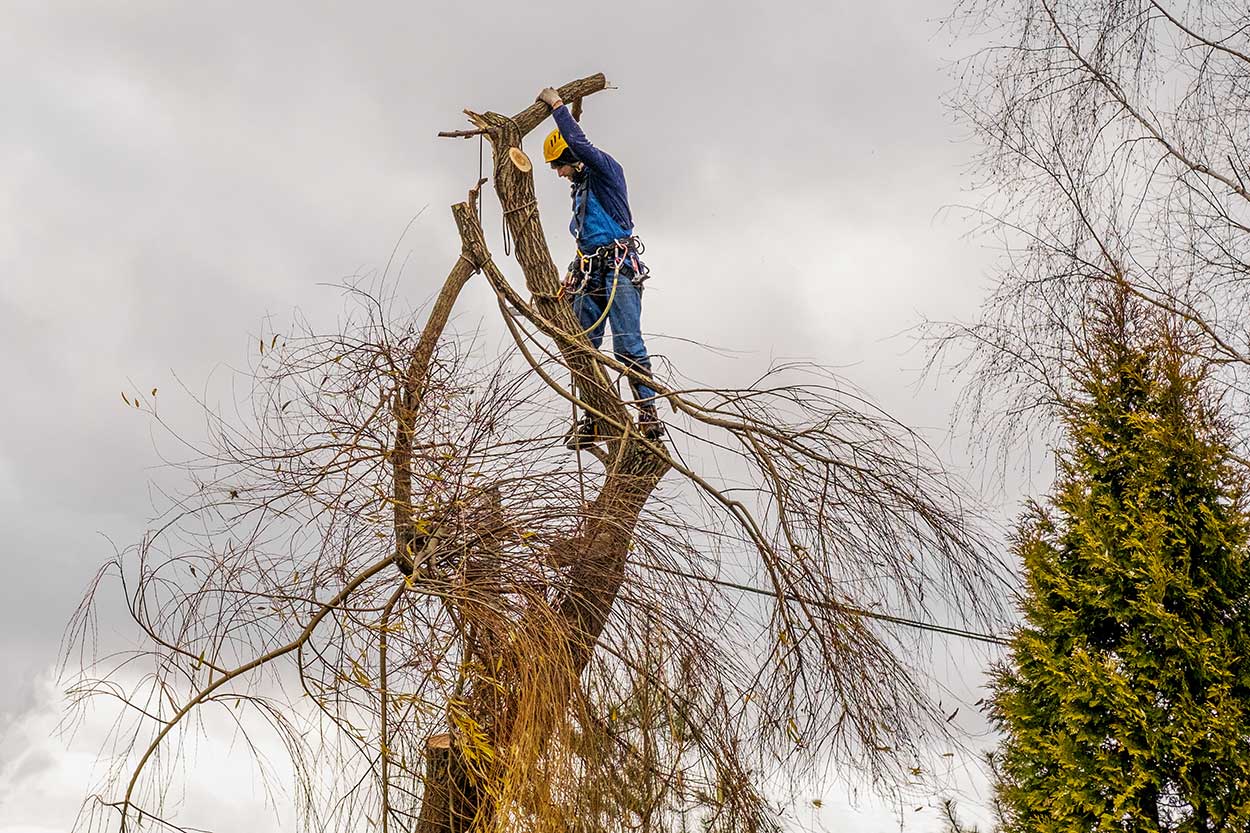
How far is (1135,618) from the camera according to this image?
15.6ft

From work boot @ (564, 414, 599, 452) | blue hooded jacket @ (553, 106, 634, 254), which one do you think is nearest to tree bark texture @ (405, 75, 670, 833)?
work boot @ (564, 414, 599, 452)

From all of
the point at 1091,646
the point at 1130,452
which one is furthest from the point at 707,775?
the point at 1130,452

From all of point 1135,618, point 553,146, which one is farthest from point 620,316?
point 1135,618

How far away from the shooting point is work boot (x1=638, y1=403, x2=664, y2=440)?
4.77 metres

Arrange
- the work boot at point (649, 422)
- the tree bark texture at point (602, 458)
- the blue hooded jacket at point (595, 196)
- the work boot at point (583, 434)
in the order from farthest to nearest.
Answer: the blue hooded jacket at point (595, 196) → the work boot at point (649, 422) → the work boot at point (583, 434) → the tree bark texture at point (602, 458)

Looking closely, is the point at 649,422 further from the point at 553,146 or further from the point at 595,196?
the point at 553,146

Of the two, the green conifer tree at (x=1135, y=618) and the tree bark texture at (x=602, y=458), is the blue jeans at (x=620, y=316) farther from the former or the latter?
the green conifer tree at (x=1135, y=618)

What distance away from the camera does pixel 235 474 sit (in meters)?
4.14

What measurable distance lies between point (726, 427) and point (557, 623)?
1.11 m

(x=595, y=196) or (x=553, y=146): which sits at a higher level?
(x=553, y=146)

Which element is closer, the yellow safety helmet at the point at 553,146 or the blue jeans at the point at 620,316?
the blue jeans at the point at 620,316

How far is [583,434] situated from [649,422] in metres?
0.27

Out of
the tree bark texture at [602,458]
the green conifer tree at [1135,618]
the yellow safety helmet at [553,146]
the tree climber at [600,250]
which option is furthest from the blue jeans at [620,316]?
the green conifer tree at [1135,618]

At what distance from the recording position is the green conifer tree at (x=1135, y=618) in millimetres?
4531
